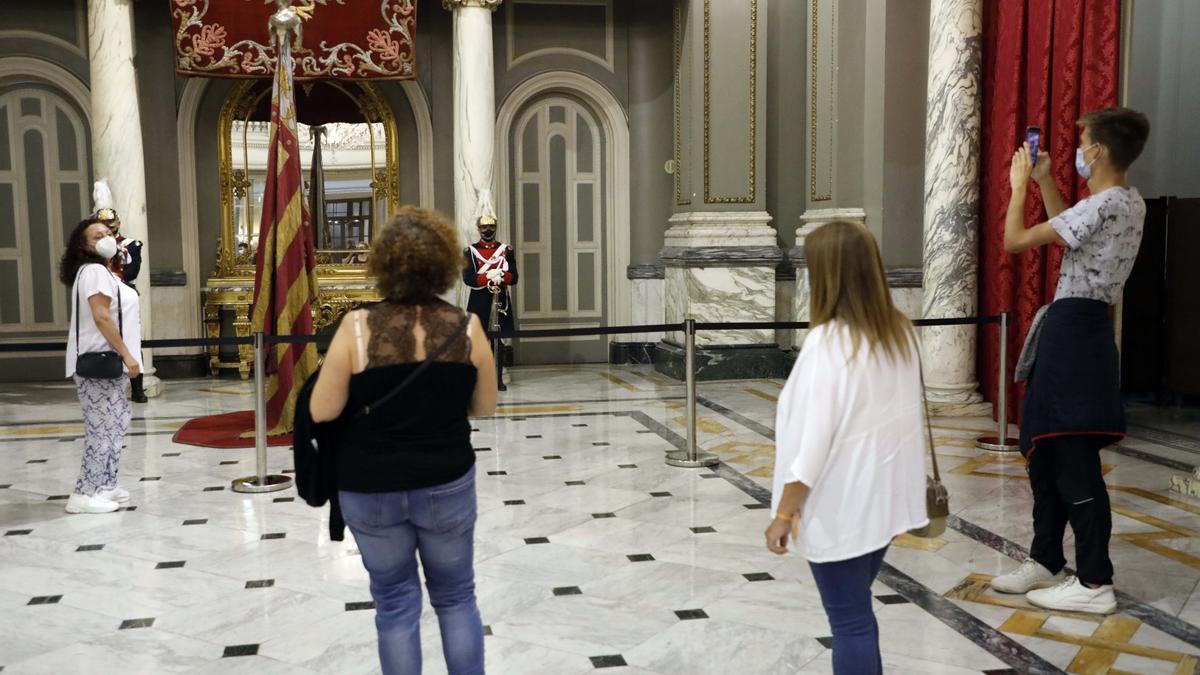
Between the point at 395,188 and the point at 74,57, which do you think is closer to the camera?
the point at 74,57

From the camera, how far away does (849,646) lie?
2660 millimetres

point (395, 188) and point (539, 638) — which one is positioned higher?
point (395, 188)

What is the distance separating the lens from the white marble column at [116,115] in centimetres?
1012

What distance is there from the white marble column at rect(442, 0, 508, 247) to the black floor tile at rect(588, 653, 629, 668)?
7.20m

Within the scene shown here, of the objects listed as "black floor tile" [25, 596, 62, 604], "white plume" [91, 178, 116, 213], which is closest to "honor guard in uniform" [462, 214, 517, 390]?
"white plume" [91, 178, 116, 213]

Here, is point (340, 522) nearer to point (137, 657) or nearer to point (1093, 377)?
point (137, 657)

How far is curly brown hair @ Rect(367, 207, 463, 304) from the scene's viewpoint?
8.96 ft

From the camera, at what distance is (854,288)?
102 inches

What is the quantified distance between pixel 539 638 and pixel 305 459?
1.51 metres

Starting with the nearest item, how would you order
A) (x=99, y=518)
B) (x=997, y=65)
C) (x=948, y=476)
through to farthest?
(x=99, y=518)
(x=948, y=476)
(x=997, y=65)

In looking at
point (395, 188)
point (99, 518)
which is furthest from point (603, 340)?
point (99, 518)

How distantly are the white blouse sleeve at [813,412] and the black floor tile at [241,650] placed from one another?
86.1 inches

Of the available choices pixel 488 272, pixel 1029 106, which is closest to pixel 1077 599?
pixel 1029 106

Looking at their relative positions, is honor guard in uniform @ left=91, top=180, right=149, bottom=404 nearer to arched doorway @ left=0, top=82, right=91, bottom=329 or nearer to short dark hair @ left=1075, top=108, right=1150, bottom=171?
arched doorway @ left=0, top=82, right=91, bottom=329
